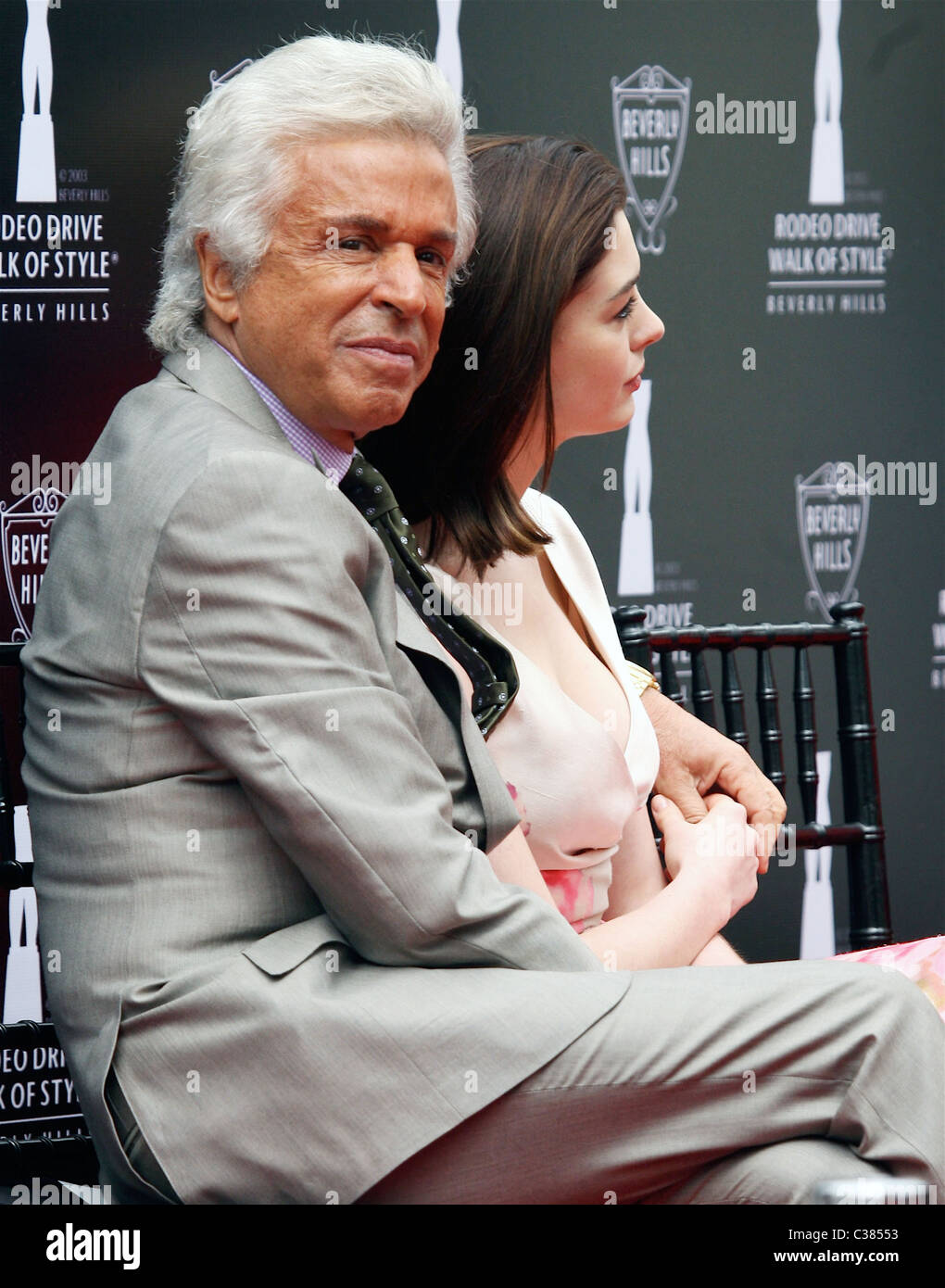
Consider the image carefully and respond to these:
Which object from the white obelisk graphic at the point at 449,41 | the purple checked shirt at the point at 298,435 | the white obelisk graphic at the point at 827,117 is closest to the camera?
the purple checked shirt at the point at 298,435

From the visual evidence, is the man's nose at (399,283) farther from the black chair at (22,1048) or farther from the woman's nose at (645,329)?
the black chair at (22,1048)

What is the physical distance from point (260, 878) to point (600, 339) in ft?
2.96

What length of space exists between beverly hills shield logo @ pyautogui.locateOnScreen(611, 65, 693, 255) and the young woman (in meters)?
1.74

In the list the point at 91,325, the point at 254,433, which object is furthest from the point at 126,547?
the point at 91,325

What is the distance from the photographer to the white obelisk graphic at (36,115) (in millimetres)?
3059

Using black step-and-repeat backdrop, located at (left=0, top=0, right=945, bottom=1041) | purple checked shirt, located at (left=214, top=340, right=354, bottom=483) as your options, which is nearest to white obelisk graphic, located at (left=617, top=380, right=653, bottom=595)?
black step-and-repeat backdrop, located at (left=0, top=0, right=945, bottom=1041)

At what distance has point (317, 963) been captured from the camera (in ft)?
4.35

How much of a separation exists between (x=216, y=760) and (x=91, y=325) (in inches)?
79.8

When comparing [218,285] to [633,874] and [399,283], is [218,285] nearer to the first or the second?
[399,283]

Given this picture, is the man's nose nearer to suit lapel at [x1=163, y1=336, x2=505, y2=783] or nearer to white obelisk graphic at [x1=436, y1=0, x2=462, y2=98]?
suit lapel at [x1=163, y1=336, x2=505, y2=783]

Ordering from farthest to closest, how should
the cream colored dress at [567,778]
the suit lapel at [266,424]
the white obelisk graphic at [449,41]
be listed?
1. the white obelisk graphic at [449,41]
2. the cream colored dress at [567,778]
3. the suit lapel at [266,424]

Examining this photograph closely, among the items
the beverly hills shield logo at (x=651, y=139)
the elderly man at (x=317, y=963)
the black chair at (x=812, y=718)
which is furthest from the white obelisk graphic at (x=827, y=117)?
the elderly man at (x=317, y=963)

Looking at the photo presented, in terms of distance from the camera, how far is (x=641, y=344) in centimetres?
199

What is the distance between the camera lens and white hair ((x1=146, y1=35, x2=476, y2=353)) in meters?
1.54
